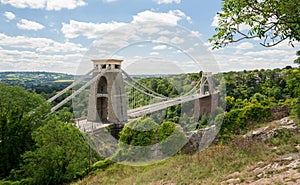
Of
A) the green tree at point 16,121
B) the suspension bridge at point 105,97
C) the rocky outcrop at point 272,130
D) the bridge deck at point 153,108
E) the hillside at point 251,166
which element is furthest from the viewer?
the bridge deck at point 153,108

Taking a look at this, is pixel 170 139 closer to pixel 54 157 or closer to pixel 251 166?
pixel 54 157

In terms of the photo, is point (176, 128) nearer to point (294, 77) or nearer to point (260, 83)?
point (294, 77)

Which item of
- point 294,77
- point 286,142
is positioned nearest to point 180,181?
point 286,142

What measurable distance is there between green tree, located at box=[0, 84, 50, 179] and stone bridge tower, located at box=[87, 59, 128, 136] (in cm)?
469

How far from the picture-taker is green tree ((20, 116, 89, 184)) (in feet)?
23.5

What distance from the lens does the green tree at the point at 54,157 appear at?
717 cm

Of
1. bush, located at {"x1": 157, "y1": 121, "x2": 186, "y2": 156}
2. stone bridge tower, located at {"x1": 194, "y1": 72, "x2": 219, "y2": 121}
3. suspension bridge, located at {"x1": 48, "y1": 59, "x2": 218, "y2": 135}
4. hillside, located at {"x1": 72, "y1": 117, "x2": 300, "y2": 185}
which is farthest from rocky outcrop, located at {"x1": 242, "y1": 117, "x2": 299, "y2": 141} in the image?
stone bridge tower, located at {"x1": 194, "y1": 72, "x2": 219, "y2": 121}

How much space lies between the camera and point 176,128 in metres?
8.20

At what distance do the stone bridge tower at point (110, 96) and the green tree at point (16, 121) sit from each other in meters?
4.69

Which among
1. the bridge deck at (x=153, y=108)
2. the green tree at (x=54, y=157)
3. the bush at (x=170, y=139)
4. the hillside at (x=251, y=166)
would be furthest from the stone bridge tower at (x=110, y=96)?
the hillside at (x=251, y=166)

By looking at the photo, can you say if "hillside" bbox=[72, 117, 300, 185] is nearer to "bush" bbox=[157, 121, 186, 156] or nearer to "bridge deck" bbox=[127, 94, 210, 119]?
"bush" bbox=[157, 121, 186, 156]

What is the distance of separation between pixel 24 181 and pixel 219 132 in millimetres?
5658

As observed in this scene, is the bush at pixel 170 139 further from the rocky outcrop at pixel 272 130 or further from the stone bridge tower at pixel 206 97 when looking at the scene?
the stone bridge tower at pixel 206 97

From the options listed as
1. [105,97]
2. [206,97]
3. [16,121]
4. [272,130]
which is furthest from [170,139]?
[206,97]
